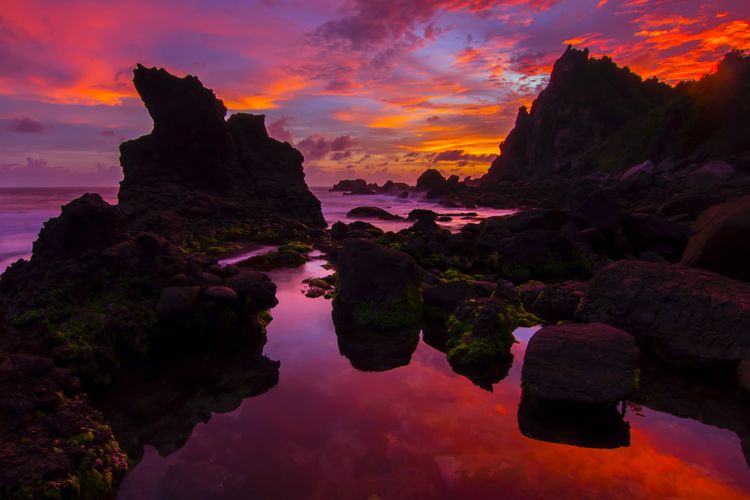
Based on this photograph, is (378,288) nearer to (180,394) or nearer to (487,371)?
(487,371)

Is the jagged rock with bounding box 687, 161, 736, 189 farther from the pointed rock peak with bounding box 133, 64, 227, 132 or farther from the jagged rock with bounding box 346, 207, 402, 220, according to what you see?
the pointed rock peak with bounding box 133, 64, 227, 132

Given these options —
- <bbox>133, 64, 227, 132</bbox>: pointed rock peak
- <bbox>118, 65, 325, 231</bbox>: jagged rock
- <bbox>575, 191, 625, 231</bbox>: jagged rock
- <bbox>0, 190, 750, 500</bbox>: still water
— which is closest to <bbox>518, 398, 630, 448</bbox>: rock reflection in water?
<bbox>0, 190, 750, 500</bbox>: still water

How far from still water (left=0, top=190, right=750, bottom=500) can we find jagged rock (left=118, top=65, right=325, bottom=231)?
2376 centimetres

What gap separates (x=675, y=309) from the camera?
8.00 m

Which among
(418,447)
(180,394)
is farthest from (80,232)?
(418,447)

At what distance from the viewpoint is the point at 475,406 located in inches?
257

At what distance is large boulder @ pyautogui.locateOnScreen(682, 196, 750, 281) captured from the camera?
9.96 meters

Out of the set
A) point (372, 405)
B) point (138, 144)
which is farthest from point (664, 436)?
point (138, 144)

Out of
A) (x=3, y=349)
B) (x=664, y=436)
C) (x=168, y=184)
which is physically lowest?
(x=664, y=436)

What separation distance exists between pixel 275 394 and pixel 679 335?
714cm

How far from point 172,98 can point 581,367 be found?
34.1 meters

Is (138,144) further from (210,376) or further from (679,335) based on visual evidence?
(679,335)

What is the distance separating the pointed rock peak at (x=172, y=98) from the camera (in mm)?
32000

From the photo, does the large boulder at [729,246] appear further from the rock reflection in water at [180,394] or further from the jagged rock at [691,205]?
the rock reflection in water at [180,394]
